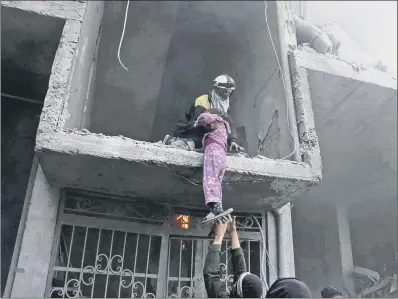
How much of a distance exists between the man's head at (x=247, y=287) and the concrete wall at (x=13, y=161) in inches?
166

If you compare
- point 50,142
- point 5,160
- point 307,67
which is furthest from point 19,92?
point 307,67

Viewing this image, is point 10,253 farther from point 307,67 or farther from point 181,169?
point 307,67

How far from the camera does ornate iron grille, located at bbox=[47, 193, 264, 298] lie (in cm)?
486

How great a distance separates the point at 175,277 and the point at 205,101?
2197 mm

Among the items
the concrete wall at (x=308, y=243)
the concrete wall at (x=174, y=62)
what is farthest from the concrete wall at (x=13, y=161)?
the concrete wall at (x=308, y=243)

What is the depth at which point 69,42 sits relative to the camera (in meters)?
4.48

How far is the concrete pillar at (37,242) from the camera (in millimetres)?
4273

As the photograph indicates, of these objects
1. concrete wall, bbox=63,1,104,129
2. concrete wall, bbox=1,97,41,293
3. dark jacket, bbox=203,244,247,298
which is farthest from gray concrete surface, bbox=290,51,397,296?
concrete wall, bbox=1,97,41,293

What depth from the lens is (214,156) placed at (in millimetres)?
4109

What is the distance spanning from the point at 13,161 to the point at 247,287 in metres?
4.99

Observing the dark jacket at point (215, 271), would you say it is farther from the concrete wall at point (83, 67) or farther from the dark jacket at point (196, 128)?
the concrete wall at point (83, 67)

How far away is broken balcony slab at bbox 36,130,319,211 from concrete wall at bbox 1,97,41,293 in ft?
5.97

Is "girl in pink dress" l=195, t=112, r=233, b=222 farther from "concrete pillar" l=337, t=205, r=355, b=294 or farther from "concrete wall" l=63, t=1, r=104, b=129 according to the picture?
"concrete pillar" l=337, t=205, r=355, b=294

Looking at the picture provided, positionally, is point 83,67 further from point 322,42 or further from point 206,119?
point 322,42
